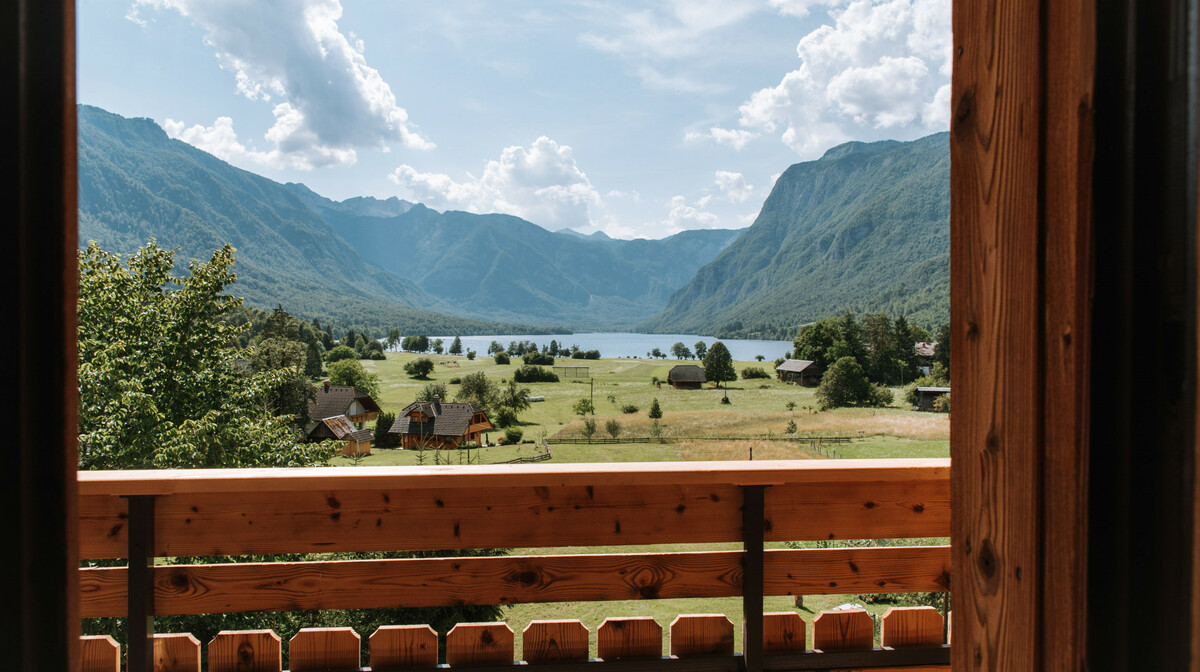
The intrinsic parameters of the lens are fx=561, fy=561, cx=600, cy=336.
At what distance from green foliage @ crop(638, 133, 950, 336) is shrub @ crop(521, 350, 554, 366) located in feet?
12.4

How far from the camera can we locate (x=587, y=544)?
1.20 meters

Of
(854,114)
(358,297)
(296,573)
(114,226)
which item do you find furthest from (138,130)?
(296,573)

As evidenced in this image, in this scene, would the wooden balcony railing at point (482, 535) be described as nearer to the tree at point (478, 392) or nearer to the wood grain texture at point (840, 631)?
the wood grain texture at point (840, 631)

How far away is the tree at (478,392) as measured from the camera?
8914 millimetres

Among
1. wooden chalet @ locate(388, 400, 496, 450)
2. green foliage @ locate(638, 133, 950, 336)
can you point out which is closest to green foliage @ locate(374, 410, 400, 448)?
wooden chalet @ locate(388, 400, 496, 450)

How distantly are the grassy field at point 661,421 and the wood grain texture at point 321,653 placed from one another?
6.51 metres

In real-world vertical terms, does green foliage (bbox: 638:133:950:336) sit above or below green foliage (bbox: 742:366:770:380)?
above

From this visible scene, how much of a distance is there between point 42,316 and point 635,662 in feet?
3.70

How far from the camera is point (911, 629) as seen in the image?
1.24m

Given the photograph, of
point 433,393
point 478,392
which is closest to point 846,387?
point 478,392

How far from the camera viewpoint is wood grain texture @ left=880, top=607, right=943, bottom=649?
1.23 m

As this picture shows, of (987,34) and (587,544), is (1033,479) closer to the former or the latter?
(987,34)

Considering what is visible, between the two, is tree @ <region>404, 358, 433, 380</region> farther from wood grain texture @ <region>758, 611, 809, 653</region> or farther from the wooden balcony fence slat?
wood grain texture @ <region>758, 611, 809, 653</region>

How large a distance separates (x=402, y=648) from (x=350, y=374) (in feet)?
28.6
